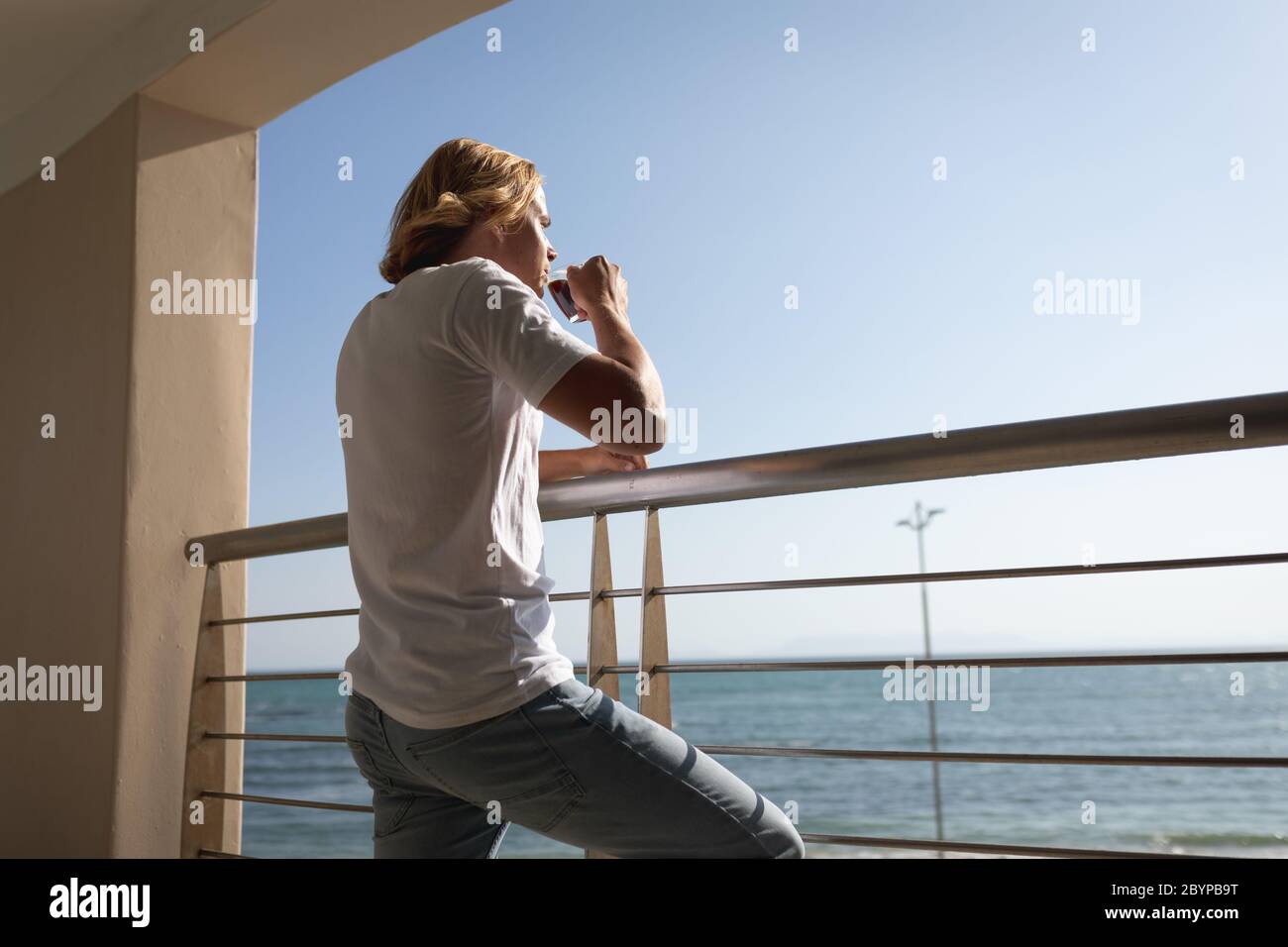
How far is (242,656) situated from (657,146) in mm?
33074

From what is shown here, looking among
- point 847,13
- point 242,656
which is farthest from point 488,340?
point 847,13

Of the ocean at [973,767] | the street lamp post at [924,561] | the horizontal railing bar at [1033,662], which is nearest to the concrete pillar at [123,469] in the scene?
the horizontal railing bar at [1033,662]

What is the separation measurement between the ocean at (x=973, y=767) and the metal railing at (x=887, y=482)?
41.4 feet

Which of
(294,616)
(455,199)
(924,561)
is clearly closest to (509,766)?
(455,199)

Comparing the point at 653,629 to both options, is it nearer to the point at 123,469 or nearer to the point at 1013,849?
the point at 1013,849

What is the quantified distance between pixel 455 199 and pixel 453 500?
0.38m

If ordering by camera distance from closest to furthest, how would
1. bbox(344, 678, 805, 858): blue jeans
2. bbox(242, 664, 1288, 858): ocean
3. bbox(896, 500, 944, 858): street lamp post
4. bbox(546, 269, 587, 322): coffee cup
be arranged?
bbox(344, 678, 805, 858): blue jeans < bbox(546, 269, 587, 322): coffee cup < bbox(242, 664, 1288, 858): ocean < bbox(896, 500, 944, 858): street lamp post

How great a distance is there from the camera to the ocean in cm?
2002

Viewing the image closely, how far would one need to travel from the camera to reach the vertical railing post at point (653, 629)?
5.43ft

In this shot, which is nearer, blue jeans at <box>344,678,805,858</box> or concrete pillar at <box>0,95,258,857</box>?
blue jeans at <box>344,678,805,858</box>

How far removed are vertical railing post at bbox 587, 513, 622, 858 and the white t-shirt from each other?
2.03ft

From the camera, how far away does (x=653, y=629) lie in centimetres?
171

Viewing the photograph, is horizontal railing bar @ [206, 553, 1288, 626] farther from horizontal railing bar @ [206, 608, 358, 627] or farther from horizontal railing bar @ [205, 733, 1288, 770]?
horizontal railing bar @ [205, 733, 1288, 770]

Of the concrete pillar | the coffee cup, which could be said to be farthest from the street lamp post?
the coffee cup
